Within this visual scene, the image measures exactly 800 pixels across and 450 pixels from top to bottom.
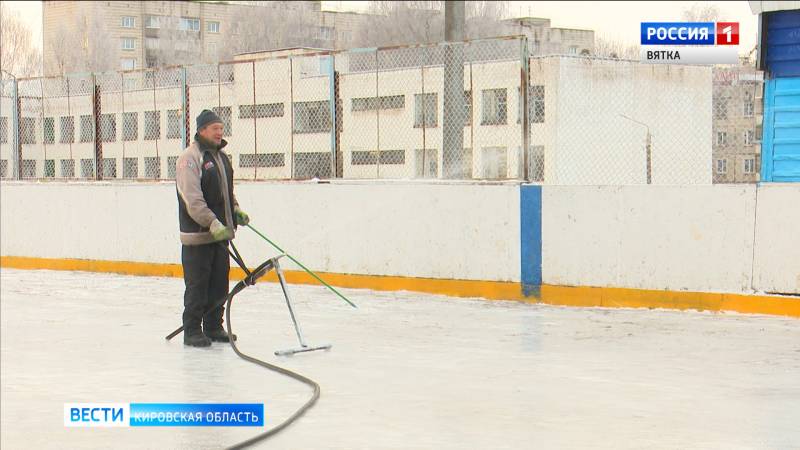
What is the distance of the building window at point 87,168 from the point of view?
17.6 m

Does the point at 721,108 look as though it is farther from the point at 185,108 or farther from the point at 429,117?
the point at 185,108

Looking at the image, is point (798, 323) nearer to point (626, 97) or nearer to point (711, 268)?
point (711, 268)

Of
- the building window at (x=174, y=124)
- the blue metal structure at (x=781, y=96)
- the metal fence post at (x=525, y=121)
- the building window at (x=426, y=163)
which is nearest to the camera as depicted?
the blue metal structure at (x=781, y=96)

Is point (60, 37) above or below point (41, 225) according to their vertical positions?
above

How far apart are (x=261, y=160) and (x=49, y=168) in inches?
169

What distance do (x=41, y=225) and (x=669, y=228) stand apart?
9857mm

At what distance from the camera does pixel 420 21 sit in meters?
83.6

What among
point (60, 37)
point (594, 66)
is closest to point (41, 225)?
point (594, 66)

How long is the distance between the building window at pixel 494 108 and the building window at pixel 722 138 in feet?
7.20

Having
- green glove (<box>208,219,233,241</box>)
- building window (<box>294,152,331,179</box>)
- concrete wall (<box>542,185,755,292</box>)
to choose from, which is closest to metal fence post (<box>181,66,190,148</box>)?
building window (<box>294,152,331,179</box>)

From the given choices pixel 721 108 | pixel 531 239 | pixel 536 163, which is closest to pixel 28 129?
pixel 536 163

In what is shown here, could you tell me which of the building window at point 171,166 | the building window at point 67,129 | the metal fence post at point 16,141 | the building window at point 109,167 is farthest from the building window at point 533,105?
the metal fence post at point 16,141

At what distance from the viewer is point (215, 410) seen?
7.15m

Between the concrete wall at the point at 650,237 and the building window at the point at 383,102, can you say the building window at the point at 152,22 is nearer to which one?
the building window at the point at 383,102
